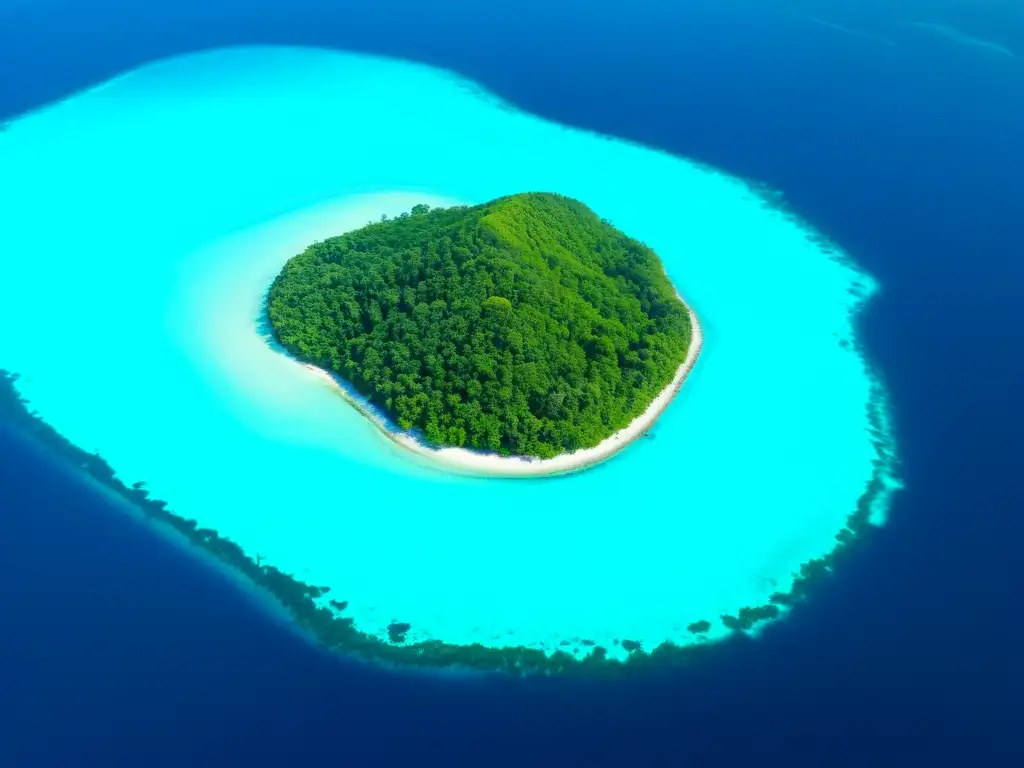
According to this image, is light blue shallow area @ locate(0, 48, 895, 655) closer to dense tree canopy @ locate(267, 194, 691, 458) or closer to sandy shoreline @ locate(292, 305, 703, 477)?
sandy shoreline @ locate(292, 305, 703, 477)

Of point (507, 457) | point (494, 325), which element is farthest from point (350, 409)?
point (507, 457)

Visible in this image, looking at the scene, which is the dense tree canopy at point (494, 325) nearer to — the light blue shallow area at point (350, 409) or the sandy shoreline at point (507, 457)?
the sandy shoreline at point (507, 457)

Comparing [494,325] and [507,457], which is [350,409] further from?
[507,457]

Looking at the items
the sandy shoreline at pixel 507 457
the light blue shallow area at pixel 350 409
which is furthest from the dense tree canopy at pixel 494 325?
the light blue shallow area at pixel 350 409

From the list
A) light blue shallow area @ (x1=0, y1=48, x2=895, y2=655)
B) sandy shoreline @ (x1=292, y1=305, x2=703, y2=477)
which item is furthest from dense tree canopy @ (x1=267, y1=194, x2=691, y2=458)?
light blue shallow area @ (x1=0, y1=48, x2=895, y2=655)

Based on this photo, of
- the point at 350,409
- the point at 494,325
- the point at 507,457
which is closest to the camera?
the point at 507,457
